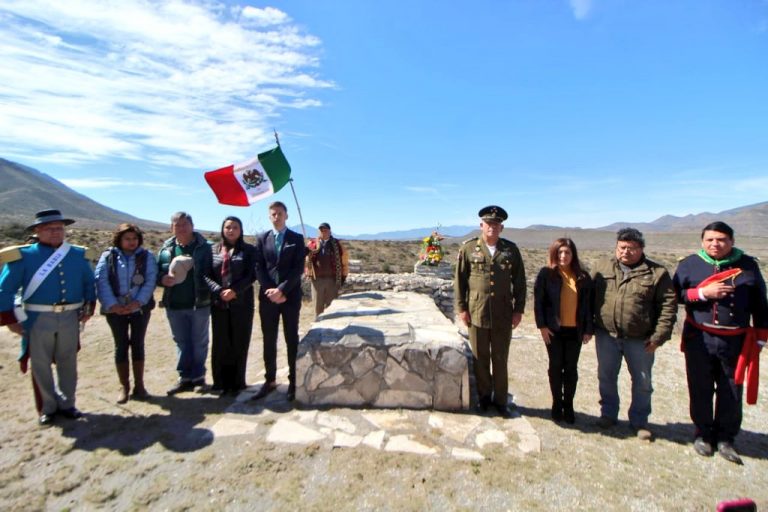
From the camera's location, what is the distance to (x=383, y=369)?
4.21 meters

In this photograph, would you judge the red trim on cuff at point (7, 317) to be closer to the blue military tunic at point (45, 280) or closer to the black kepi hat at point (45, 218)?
the blue military tunic at point (45, 280)

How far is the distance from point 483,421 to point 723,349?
7.02ft

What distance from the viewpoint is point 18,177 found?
144m

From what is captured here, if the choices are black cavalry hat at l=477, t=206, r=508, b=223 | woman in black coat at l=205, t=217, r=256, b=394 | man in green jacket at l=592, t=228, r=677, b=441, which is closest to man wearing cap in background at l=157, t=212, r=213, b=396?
woman in black coat at l=205, t=217, r=256, b=394

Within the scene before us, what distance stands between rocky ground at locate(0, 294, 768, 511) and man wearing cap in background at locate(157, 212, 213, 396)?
0.42 metres

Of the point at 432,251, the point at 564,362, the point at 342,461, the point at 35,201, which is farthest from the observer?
the point at 35,201

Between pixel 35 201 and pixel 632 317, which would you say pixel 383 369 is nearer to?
pixel 632 317

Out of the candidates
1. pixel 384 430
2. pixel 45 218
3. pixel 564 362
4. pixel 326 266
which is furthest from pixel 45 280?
pixel 564 362

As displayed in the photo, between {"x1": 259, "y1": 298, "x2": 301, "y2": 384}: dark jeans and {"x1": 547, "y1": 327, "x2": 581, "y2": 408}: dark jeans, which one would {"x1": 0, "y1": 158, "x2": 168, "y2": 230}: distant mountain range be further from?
{"x1": 547, "y1": 327, "x2": 581, "y2": 408}: dark jeans

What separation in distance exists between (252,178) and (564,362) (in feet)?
14.3

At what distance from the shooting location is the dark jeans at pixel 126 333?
4.28 meters

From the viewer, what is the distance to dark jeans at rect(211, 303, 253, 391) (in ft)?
14.8

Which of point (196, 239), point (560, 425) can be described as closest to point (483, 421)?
point (560, 425)

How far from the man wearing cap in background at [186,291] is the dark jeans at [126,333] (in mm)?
299
